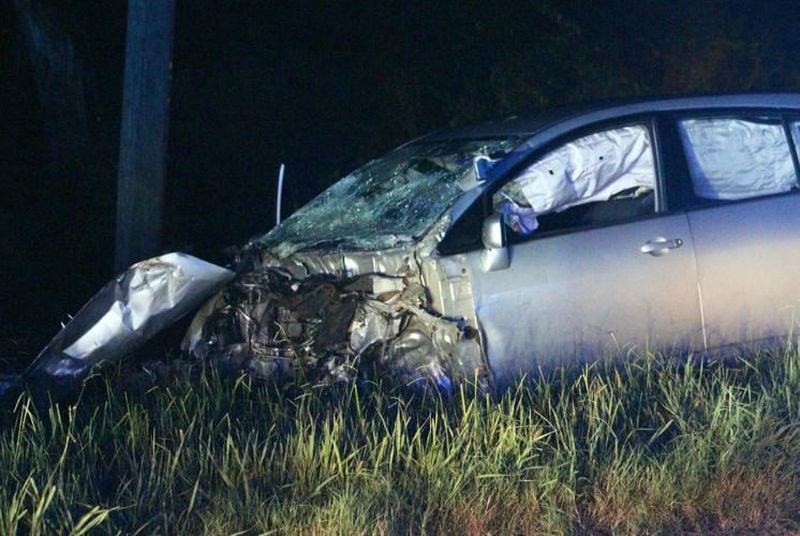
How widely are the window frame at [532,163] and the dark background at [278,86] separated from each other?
3.34 metres

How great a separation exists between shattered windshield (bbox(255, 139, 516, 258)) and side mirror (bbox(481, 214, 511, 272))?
31cm

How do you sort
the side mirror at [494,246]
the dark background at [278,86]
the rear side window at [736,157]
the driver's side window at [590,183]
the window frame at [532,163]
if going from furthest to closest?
1. the dark background at [278,86]
2. the rear side window at [736,157]
3. the driver's side window at [590,183]
4. the window frame at [532,163]
5. the side mirror at [494,246]

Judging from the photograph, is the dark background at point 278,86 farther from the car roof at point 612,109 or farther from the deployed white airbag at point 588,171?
the deployed white airbag at point 588,171

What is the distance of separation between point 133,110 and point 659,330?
3.13 meters

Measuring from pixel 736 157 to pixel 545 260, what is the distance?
1.38 meters

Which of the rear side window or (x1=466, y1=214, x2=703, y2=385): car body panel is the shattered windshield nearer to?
(x1=466, y1=214, x2=703, y2=385): car body panel

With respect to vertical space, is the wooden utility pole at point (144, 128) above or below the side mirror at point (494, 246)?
above

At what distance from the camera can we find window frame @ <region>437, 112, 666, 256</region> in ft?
18.7

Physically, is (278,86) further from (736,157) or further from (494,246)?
(494,246)

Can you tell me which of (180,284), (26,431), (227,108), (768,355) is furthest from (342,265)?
(227,108)

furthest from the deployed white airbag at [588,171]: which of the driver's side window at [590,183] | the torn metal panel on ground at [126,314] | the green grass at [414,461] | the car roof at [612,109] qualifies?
the torn metal panel on ground at [126,314]

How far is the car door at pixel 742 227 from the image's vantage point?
6086mm

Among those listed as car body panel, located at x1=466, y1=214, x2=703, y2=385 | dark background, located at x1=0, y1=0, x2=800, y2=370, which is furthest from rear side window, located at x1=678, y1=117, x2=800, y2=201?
dark background, located at x1=0, y1=0, x2=800, y2=370

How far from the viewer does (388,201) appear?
6.48 metres
